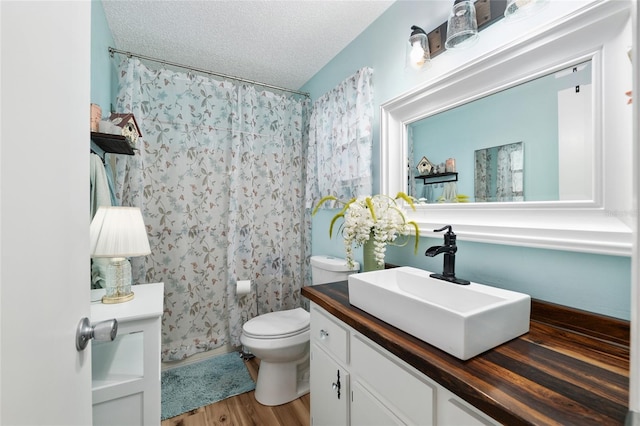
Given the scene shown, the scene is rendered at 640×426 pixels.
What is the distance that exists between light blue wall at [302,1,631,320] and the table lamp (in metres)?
1.28

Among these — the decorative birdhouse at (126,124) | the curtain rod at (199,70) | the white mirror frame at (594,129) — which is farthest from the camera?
the curtain rod at (199,70)

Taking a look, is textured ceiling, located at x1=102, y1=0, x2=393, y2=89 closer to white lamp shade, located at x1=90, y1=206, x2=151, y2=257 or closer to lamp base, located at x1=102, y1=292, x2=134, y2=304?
white lamp shade, located at x1=90, y1=206, x2=151, y2=257

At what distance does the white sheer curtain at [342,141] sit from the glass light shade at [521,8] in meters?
0.79

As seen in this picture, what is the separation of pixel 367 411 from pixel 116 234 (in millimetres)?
1248

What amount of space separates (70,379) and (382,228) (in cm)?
112

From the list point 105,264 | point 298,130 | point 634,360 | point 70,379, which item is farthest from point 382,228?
point 298,130

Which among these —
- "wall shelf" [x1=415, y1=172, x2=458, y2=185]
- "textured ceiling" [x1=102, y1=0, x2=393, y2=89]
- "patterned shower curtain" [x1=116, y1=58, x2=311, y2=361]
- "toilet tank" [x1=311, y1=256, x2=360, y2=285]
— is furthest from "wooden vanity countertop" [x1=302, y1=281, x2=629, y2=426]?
"textured ceiling" [x1=102, y1=0, x2=393, y2=89]

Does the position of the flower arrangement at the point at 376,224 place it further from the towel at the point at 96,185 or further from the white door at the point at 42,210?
the towel at the point at 96,185

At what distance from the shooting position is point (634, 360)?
36cm

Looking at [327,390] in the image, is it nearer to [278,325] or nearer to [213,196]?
[278,325]

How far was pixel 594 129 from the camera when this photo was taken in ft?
2.72

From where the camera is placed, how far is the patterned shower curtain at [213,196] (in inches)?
80.4

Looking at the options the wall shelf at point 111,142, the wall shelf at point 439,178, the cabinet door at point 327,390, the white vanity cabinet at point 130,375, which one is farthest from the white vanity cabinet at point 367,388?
the wall shelf at point 111,142

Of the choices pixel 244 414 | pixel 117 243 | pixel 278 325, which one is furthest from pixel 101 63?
pixel 244 414
